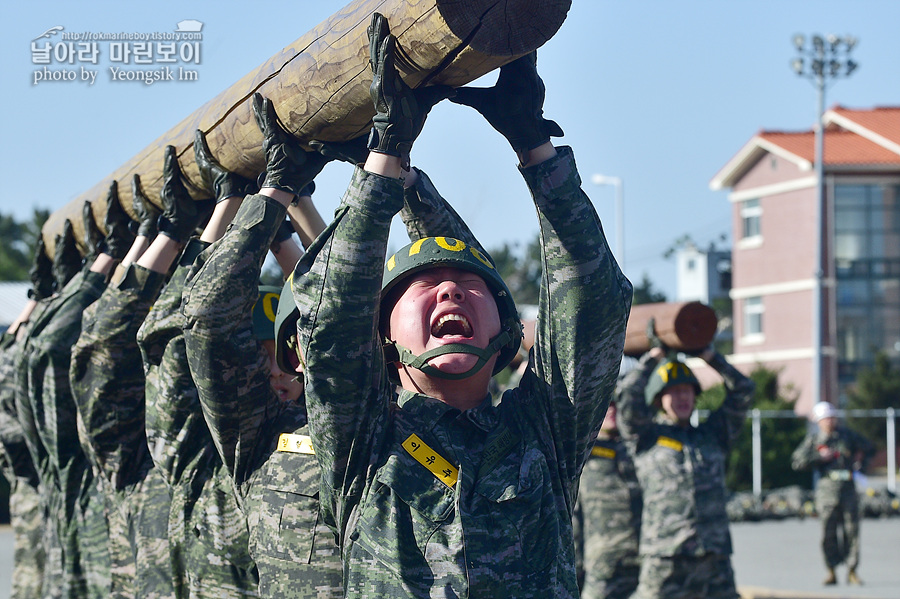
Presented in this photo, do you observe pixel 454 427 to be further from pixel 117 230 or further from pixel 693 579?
pixel 693 579

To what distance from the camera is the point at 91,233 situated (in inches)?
276

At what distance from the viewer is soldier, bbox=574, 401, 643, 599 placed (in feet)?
30.7

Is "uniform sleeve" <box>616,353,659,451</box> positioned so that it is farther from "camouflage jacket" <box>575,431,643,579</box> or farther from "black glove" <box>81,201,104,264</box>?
"black glove" <box>81,201,104,264</box>

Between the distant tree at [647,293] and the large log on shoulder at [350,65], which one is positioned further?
the distant tree at [647,293]

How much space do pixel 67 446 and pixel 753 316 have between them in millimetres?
36679

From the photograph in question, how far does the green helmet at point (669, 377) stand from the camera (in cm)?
845

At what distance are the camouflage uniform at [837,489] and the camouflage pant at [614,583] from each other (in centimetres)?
535

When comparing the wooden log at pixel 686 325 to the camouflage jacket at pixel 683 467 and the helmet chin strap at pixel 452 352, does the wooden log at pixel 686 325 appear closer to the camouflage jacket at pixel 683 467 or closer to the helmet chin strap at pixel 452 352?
the camouflage jacket at pixel 683 467

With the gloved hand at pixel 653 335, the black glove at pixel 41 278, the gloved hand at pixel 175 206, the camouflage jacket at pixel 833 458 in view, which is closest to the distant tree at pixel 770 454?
the camouflage jacket at pixel 833 458

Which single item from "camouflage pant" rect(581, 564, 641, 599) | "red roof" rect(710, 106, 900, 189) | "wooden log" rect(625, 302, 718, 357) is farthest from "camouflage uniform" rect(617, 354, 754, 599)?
"red roof" rect(710, 106, 900, 189)

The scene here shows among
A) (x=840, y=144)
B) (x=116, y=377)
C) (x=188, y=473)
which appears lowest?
(x=188, y=473)

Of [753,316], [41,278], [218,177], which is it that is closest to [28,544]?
[41,278]

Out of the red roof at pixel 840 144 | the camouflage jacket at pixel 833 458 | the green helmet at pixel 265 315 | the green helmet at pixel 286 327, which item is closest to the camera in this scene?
the green helmet at pixel 286 327

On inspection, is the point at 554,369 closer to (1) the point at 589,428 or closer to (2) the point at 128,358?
(1) the point at 589,428
